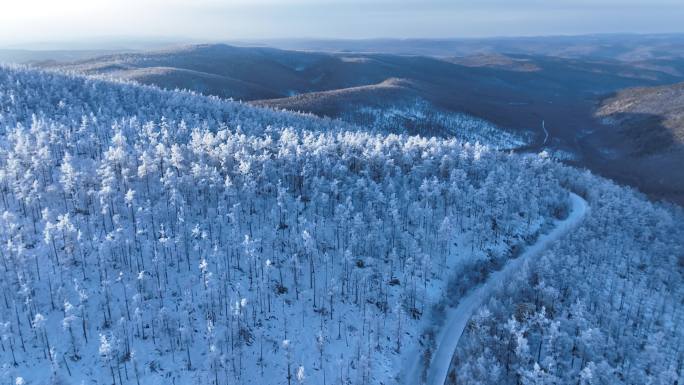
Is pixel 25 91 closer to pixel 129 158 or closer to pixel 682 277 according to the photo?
pixel 129 158

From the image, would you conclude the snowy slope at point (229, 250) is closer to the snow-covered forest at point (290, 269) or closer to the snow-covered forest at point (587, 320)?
the snow-covered forest at point (290, 269)

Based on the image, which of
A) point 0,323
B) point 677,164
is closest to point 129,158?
point 0,323

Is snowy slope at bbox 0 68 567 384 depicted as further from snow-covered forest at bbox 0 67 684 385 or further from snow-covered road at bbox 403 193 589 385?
snow-covered road at bbox 403 193 589 385

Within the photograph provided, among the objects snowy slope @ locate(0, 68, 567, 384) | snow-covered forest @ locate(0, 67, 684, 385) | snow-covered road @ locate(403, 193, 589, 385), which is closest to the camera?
snowy slope @ locate(0, 68, 567, 384)

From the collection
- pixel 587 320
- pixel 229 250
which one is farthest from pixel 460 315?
pixel 229 250

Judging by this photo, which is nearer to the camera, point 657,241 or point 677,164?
point 657,241

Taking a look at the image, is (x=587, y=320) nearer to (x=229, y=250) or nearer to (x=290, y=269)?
(x=290, y=269)

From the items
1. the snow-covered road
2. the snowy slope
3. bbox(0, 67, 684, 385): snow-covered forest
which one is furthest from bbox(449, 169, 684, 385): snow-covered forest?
the snowy slope
